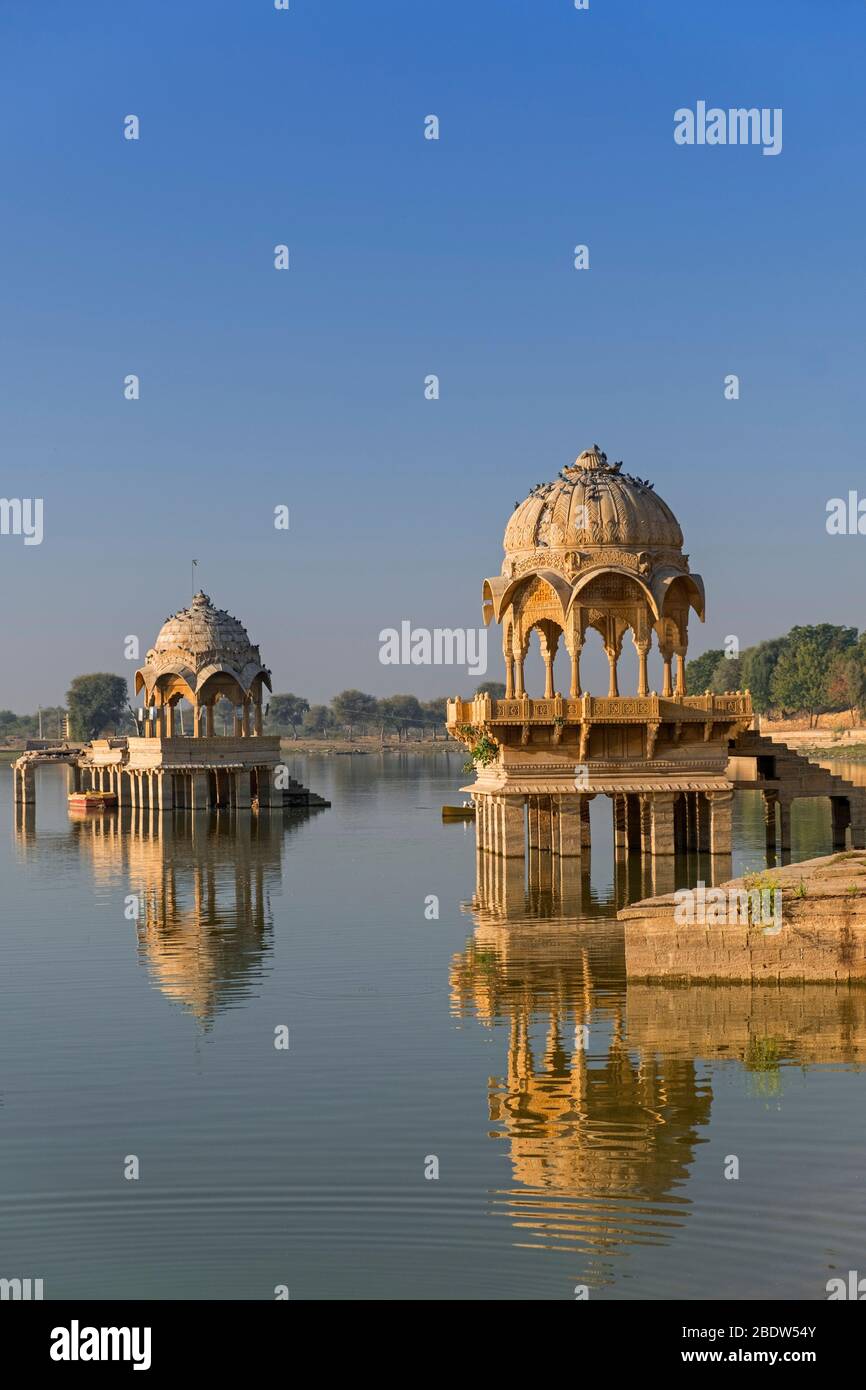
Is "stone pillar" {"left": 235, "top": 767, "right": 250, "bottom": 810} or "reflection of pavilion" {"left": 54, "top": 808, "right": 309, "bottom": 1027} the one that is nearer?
"reflection of pavilion" {"left": 54, "top": 808, "right": 309, "bottom": 1027}

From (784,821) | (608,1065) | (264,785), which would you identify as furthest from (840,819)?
(264,785)

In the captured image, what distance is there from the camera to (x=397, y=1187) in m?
16.1

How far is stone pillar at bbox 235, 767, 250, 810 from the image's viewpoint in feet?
255

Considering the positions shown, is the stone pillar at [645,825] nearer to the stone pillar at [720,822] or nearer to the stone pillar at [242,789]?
the stone pillar at [720,822]

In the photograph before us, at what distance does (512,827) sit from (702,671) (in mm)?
136396

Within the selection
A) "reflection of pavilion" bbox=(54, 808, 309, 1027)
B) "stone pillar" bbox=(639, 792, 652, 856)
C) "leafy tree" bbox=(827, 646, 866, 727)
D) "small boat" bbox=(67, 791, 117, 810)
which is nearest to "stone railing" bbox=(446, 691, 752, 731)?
A: "stone pillar" bbox=(639, 792, 652, 856)

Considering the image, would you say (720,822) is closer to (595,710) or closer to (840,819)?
(595,710)

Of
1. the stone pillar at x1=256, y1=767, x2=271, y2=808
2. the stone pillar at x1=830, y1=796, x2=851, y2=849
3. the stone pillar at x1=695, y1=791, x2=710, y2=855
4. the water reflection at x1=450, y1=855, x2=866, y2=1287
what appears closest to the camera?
the water reflection at x1=450, y1=855, x2=866, y2=1287

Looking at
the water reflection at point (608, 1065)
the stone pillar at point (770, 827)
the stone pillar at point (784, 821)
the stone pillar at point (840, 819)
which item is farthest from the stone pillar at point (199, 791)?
the water reflection at point (608, 1065)

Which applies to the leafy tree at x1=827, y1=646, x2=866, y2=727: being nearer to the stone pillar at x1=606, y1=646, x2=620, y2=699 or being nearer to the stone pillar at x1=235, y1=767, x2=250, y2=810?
the stone pillar at x1=235, y1=767, x2=250, y2=810

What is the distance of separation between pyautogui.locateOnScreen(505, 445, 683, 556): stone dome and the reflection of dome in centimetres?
3796

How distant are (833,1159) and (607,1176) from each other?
7.38 ft

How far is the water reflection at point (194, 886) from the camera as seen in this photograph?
29.0m
